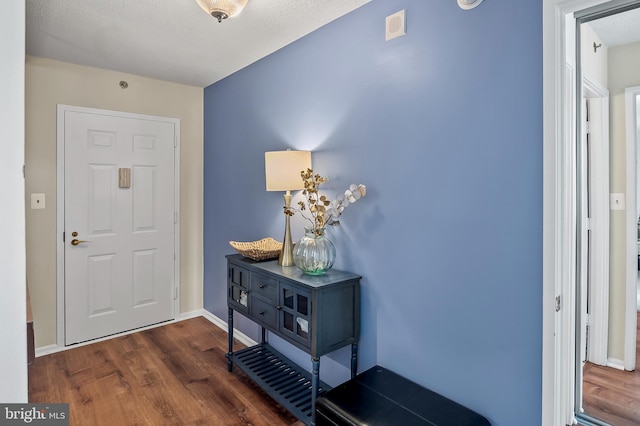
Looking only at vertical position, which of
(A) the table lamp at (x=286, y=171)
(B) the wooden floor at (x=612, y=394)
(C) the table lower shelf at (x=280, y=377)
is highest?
(A) the table lamp at (x=286, y=171)

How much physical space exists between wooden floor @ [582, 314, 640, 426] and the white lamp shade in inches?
81.6

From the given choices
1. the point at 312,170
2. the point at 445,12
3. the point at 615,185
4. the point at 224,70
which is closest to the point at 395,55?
the point at 445,12

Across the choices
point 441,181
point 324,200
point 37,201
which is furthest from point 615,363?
point 37,201

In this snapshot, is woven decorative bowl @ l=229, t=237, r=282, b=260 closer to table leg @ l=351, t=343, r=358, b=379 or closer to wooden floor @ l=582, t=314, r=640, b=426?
table leg @ l=351, t=343, r=358, b=379

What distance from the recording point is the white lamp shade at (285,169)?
2.31 meters

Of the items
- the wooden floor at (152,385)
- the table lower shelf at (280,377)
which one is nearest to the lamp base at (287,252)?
the table lower shelf at (280,377)

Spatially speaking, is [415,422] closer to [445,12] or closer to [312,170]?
[312,170]

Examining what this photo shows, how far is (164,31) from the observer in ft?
7.84

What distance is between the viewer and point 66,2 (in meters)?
2.03

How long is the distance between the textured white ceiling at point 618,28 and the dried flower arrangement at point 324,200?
→ 1573 mm

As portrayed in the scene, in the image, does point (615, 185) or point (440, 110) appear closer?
point (440, 110)

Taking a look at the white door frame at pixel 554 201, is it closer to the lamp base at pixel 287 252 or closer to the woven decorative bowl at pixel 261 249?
the lamp base at pixel 287 252

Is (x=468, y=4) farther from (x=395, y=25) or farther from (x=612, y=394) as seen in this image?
(x=612, y=394)

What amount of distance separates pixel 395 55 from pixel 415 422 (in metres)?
1.77
